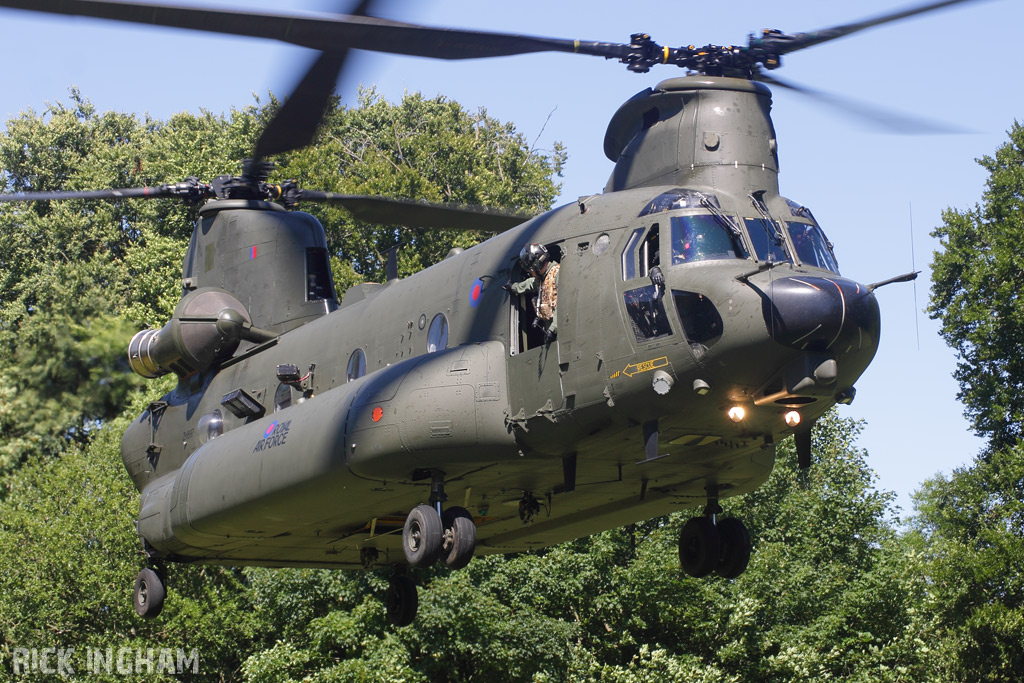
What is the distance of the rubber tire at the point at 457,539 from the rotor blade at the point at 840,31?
5.78 metres

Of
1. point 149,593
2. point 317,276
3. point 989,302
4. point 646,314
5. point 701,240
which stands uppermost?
point 989,302

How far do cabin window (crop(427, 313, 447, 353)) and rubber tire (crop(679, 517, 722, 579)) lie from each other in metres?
3.45

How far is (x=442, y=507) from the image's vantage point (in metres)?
12.8

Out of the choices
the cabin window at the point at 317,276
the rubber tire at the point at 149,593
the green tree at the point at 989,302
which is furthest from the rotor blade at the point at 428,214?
the green tree at the point at 989,302

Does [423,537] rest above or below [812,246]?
below

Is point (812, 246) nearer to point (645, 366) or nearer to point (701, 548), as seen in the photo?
point (645, 366)

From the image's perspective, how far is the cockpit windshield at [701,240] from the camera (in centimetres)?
1152

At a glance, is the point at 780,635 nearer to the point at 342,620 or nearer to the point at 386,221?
the point at 342,620

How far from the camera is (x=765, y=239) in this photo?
1188cm

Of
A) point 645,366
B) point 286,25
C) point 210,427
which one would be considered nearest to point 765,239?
point 645,366

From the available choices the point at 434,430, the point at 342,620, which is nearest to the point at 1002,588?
the point at 342,620

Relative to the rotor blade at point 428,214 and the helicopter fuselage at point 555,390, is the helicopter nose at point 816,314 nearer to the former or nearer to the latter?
the helicopter fuselage at point 555,390

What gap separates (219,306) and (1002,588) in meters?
18.7

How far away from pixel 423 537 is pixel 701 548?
350cm
